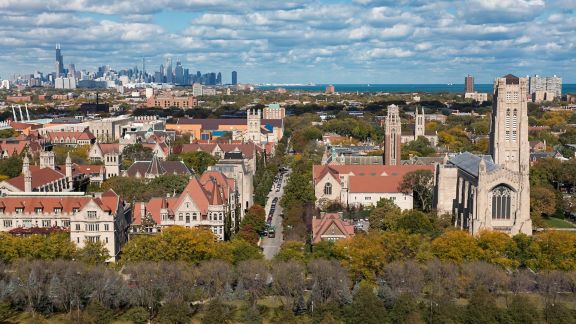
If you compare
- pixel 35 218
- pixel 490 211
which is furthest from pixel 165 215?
pixel 490 211

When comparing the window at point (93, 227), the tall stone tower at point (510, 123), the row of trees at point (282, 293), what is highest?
the tall stone tower at point (510, 123)

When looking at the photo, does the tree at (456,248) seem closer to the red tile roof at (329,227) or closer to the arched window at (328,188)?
the red tile roof at (329,227)

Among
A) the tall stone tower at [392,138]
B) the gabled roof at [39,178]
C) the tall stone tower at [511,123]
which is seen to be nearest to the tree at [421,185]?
the tall stone tower at [511,123]

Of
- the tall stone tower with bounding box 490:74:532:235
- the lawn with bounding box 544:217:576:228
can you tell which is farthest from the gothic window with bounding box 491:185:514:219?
the lawn with bounding box 544:217:576:228

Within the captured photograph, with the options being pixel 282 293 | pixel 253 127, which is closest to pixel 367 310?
pixel 282 293

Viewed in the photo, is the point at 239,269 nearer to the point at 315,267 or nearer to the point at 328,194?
the point at 315,267

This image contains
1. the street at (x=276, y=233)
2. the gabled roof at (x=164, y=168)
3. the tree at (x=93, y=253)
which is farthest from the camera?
the gabled roof at (x=164, y=168)
